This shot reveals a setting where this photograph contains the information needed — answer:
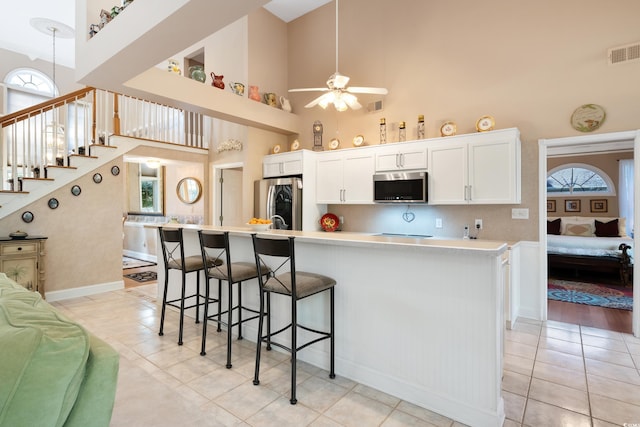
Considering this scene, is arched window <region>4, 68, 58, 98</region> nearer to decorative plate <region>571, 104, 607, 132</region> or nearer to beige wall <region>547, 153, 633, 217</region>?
decorative plate <region>571, 104, 607, 132</region>

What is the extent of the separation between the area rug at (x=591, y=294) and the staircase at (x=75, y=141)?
6731mm

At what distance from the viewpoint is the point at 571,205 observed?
26.3 ft

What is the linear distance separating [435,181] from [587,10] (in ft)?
7.89

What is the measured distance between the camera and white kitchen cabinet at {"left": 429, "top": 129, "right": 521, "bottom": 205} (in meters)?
3.62

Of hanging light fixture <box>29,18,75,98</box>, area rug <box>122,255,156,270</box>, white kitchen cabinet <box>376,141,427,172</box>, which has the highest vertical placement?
hanging light fixture <box>29,18,75,98</box>

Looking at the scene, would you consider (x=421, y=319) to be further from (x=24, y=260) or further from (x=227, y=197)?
(x=227, y=197)

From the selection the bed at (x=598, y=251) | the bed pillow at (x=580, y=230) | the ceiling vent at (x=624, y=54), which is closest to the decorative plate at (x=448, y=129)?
the ceiling vent at (x=624, y=54)

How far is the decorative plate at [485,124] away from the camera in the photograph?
12.7ft

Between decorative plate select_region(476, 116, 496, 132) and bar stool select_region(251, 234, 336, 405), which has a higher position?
decorative plate select_region(476, 116, 496, 132)

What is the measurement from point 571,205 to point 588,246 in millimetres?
2888

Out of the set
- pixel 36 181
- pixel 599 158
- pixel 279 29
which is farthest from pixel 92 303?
pixel 599 158

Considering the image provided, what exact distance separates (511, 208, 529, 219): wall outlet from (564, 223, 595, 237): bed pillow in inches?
173

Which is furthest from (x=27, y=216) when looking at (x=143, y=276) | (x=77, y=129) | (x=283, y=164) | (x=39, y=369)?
(x=39, y=369)

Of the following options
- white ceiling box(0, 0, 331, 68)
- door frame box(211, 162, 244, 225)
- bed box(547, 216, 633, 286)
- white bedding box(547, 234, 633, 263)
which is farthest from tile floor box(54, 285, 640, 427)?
white ceiling box(0, 0, 331, 68)
